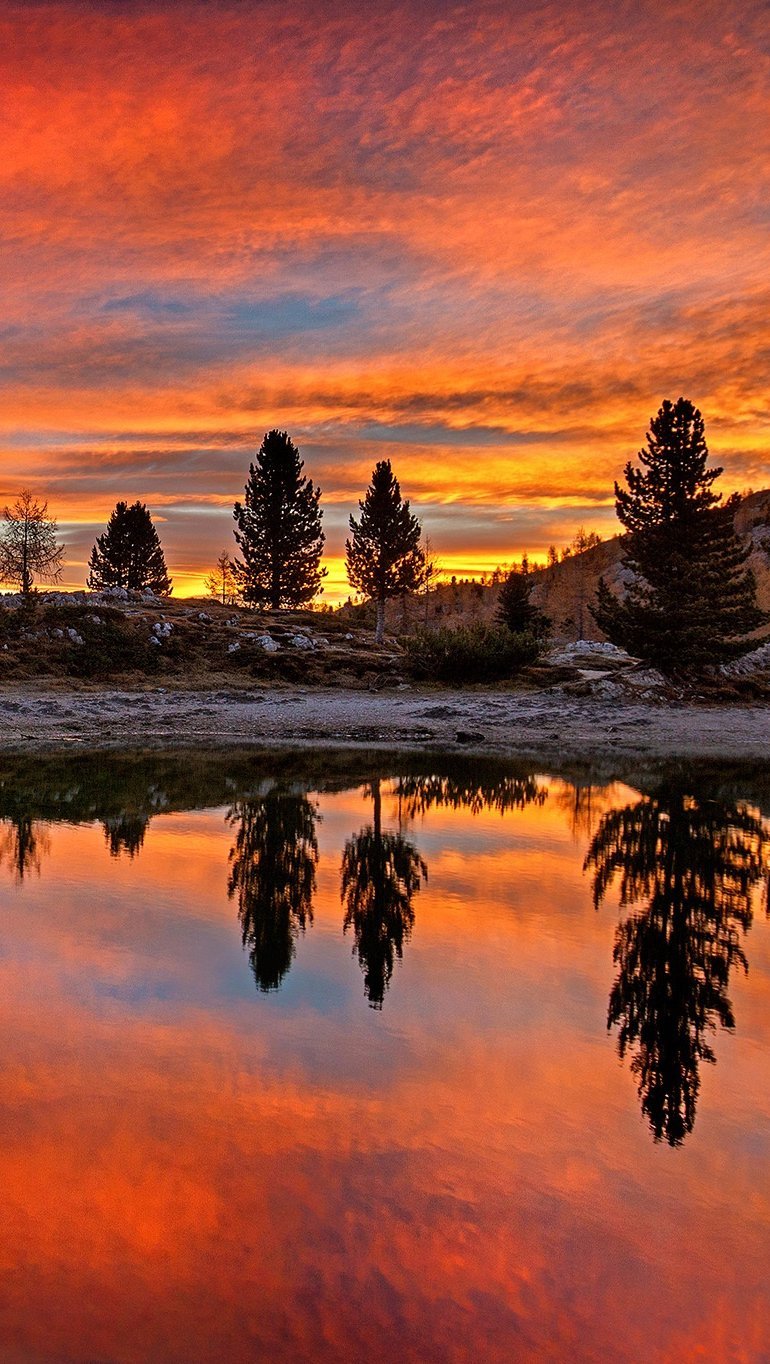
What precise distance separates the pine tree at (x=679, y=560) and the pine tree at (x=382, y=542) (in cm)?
2742

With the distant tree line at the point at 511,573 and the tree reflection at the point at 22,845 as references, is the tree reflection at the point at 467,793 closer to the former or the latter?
the tree reflection at the point at 22,845

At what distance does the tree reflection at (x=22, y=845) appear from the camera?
10555 mm

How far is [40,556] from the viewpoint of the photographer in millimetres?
59125

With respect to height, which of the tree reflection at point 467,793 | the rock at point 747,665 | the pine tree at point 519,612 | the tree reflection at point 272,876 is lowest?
the tree reflection at point 467,793

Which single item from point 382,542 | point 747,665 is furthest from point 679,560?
point 382,542

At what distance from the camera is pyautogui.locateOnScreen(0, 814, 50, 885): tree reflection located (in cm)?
1055

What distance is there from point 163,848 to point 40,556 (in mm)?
52286

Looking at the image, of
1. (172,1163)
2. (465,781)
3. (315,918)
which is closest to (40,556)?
(465,781)

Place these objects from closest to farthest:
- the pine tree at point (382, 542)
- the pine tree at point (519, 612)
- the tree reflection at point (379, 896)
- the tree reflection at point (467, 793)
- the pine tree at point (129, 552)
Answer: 1. the tree reflection at point (379, 896)
2. the tree reflection at point (467, 793)
3. the pine tree at point (519, 612)
4. the pine tree at point (382, 542)
5. the pine tree at point (129, 552)

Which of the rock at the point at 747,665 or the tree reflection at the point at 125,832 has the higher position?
the rock at the point at 747,665

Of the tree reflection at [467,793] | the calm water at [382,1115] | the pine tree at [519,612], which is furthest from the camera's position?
the pine tree at [519,612]

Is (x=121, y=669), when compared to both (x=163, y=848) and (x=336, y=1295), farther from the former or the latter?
(x=336, y=1295)

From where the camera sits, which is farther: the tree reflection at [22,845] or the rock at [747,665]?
the rock at [747,665]

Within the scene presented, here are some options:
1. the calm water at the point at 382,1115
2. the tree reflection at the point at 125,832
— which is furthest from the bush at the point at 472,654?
the calm water at the point at 382,1115
